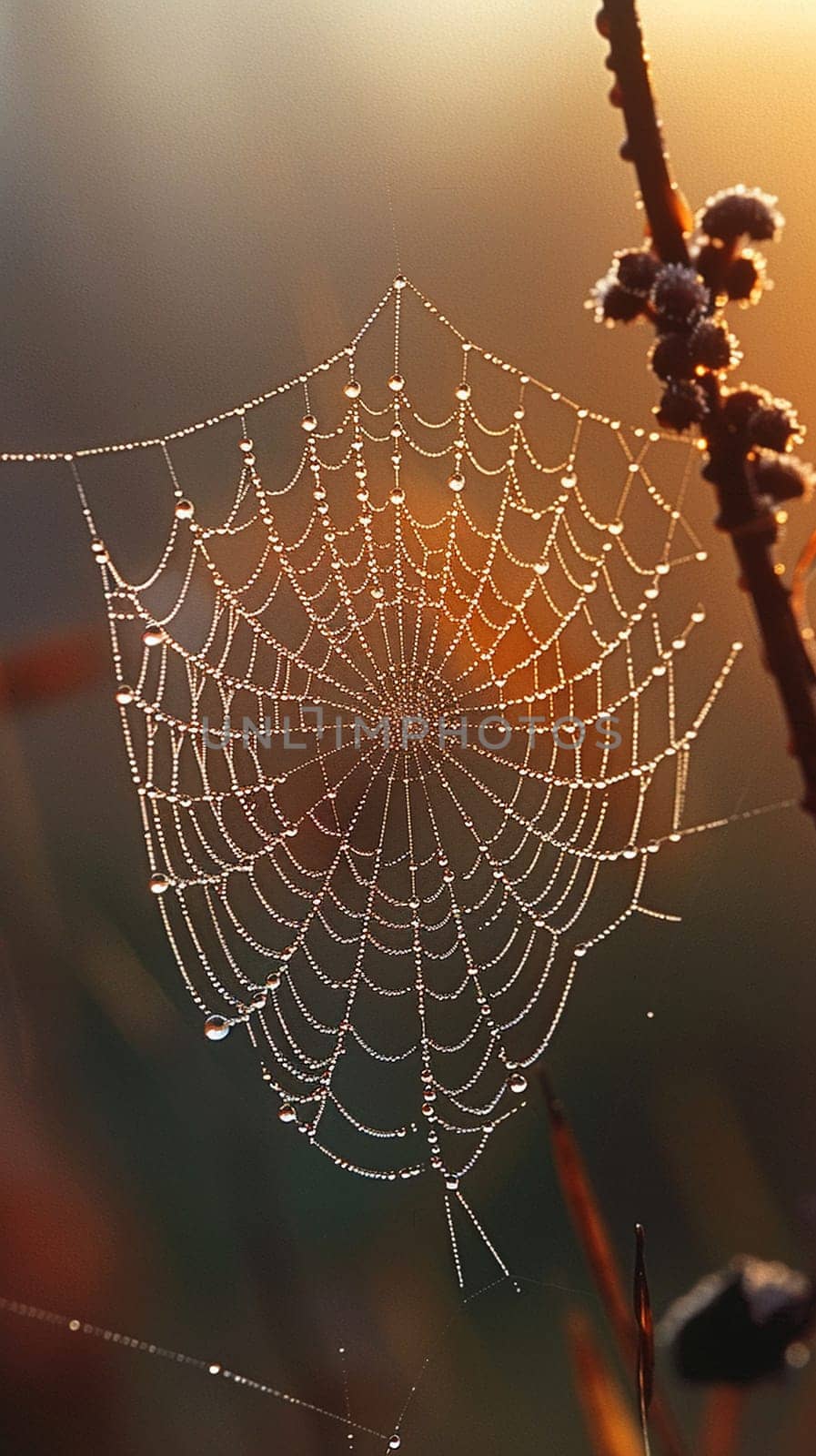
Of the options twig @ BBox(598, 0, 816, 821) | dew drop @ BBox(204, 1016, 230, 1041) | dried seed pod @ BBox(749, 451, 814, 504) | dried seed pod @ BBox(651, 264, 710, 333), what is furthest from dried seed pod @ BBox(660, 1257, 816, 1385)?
dew drop @ BBox(204, 1016, 230, 1041)

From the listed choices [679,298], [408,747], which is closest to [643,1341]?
[679,298]

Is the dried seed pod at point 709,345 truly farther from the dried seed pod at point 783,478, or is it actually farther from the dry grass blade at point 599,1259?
the dry grass blade at point 599,1259

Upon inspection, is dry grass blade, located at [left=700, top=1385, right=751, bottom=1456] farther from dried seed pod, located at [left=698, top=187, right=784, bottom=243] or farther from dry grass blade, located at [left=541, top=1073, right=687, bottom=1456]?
dried seed pod, located at [left=698, top=187, right=784, bottom=243]

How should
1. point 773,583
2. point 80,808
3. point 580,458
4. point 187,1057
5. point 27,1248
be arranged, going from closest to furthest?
point 773,583 < point 27,1248 < point 187,1057 < point 580,458 < point 80,808

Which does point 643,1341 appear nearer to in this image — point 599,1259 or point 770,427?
point 599,1259

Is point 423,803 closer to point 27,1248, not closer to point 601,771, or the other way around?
point 601,771

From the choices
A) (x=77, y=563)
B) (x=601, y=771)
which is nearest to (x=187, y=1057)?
(x=601, y=771)
